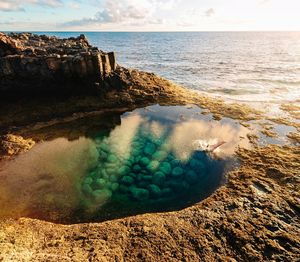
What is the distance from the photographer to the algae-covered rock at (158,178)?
→ 12609mm

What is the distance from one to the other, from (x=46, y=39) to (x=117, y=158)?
22708mm

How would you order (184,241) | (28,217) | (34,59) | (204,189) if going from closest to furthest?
(184,241), (28,217), (204,189), (34,59)

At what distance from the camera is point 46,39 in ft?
98.7

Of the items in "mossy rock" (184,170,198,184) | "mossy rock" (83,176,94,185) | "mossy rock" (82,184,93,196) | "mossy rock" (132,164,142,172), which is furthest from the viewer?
"mossy rock" (132,164,142,172)

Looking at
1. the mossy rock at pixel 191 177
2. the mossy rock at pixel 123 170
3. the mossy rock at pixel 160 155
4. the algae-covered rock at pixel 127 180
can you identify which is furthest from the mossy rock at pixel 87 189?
the mossy rock at pixel 191 177

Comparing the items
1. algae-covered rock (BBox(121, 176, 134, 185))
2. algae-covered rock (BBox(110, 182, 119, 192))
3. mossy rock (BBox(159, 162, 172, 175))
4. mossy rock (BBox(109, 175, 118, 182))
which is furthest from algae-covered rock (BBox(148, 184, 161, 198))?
mossy rock (BBox(109, 175, 118, 182))

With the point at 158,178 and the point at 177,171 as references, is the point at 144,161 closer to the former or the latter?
the point at 158,178

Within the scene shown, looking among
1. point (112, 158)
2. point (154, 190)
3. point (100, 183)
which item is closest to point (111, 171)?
point (100, 183)

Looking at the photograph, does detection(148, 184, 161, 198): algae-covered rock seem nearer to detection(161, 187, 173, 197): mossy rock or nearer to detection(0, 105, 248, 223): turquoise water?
detection(0, 105, 248, 223): turquoise water

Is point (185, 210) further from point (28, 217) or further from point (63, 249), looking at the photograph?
point (28, 217)

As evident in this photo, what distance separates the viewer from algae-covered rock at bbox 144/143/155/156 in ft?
49.8

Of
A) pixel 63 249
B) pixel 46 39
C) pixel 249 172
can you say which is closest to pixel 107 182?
pixel 63 249

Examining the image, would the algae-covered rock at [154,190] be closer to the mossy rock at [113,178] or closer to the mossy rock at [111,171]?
the mossy rock at [113,178]

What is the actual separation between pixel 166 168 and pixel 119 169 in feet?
8.51
